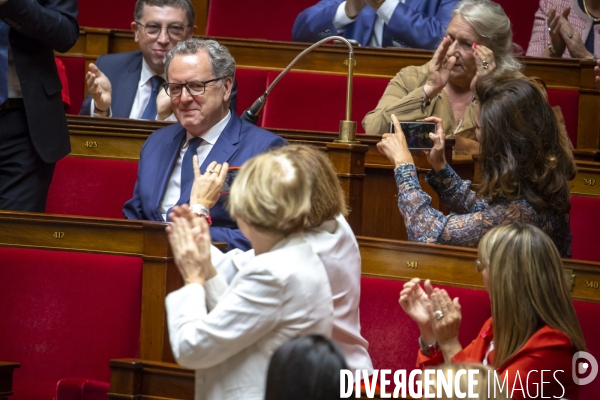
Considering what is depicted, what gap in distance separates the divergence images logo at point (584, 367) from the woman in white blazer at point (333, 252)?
0.37m

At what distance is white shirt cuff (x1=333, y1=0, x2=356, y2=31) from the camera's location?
381 centimetres

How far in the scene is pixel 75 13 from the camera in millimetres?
2596

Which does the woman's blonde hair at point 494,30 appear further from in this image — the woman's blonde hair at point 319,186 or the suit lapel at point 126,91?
the woman's blonde hair at point 319,186

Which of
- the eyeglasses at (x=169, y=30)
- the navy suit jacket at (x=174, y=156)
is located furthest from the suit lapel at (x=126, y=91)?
the navy suit jacket at (x=174, y=156)

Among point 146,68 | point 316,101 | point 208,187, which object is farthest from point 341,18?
point 208,187

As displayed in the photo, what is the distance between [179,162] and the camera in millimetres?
2586

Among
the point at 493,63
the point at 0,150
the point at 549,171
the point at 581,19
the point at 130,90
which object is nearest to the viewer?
the point at 549,171

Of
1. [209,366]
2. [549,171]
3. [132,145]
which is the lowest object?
[209,366]

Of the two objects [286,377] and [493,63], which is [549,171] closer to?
[493,63]

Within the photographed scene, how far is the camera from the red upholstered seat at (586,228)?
2854 millimetres

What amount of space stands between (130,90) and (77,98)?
64 cm

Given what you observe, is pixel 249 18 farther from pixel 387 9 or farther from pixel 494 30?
pixel 494 30

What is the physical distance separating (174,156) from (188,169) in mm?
→ 78

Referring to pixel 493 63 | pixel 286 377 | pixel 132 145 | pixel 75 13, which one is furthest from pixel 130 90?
pixel 286 377
